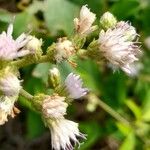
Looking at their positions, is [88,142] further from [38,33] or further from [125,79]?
[38,33]

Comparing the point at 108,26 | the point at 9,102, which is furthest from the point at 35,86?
the point at 9,102

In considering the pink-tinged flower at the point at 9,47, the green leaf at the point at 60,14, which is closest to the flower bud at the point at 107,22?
the pink-tinged flower at the point at 9,47

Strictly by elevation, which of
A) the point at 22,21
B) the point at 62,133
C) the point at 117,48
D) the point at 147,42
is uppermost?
the point at 147,42

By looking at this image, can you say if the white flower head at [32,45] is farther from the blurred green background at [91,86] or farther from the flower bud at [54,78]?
the blurred green background at [91,86]

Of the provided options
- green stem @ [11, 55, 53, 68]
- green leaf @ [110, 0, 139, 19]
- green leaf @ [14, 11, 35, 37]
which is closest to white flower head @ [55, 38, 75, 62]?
green stem @ [11, 55, 53, 68]

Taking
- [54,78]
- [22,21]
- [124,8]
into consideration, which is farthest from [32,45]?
[124,8]

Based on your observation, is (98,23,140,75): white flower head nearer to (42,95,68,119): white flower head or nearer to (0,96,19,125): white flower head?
(42,95,68,119): white flower head

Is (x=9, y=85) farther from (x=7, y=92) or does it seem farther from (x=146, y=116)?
(x=146, y=116)
